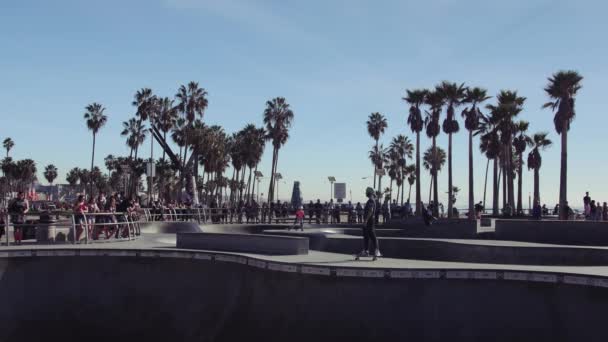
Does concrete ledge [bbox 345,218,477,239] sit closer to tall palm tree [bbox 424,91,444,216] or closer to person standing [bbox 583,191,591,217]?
person standing [bbox 583,191,591,217]

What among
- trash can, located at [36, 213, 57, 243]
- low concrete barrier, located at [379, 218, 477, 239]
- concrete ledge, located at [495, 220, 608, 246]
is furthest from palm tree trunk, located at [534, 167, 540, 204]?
trash can, located at [36, 213, 57, 243]

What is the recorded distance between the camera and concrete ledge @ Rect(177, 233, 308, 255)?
559 inches

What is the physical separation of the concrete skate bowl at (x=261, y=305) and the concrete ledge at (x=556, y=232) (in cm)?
968

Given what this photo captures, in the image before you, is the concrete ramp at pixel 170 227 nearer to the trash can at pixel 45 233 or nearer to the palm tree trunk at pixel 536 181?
the trash can at pixel 45 233

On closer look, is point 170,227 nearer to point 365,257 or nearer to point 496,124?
point 365,257

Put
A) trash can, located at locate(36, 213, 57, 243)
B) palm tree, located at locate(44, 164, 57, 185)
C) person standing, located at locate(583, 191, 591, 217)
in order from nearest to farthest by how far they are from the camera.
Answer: trash can, located at locate(36, 213, 57, 243)
person standing, located at locate(583, 191, 591, 217)
palm tree, located at locate(44, 164, 57, 185)

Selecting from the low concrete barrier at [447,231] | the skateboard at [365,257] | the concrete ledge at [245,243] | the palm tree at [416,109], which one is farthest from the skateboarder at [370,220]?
the palm tree at [416,109]

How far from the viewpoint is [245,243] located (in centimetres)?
1490

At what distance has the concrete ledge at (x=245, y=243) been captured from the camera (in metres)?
14.2

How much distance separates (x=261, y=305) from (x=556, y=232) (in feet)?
38.7

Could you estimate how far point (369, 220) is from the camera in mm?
12961

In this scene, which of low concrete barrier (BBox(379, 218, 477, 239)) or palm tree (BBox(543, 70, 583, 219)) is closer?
low concrete barrier (BBox(379, 218, 477, 239))

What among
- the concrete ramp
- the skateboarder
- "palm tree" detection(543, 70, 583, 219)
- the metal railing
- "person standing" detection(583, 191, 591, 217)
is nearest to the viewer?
the skateboarder

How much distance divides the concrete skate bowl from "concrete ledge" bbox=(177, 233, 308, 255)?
3.55 ft
